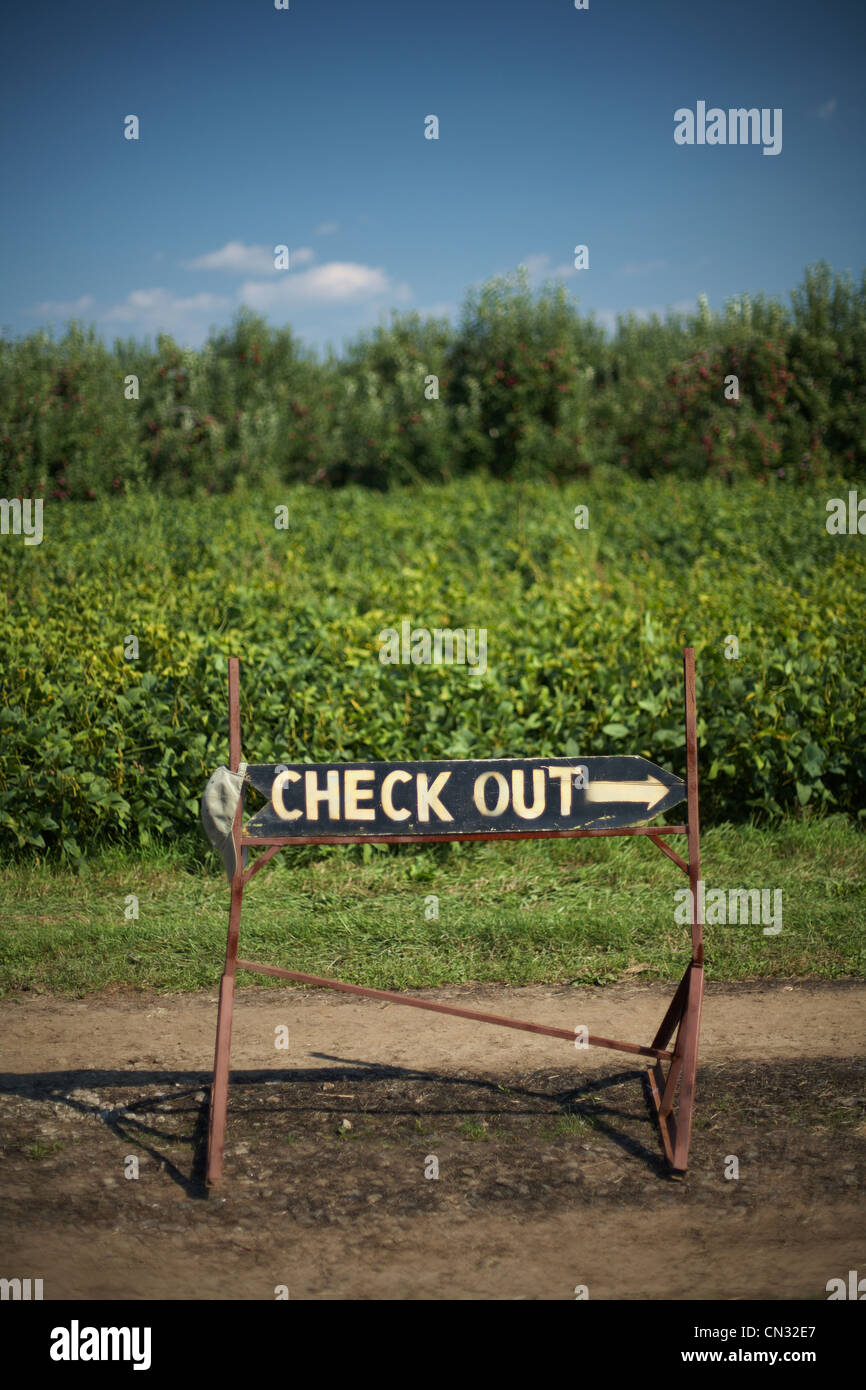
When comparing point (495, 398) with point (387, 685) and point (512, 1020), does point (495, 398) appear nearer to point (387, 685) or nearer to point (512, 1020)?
point (387, 685)

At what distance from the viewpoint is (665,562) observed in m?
12.0

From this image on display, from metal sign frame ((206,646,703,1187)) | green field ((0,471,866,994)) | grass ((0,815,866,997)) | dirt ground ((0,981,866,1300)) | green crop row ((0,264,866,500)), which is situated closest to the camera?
dirt ground ((0,981,866,1300))

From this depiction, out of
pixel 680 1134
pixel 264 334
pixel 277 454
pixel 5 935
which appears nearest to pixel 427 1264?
pixel 680 1134

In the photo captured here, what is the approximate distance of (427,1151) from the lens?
3615mm

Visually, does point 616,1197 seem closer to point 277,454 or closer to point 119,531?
point 119,531

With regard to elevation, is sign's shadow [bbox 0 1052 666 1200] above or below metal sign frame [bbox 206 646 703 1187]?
below

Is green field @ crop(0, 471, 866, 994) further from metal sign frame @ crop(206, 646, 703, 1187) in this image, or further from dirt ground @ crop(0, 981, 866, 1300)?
metal sign frame @ crop(206, 646, 703, 1187)

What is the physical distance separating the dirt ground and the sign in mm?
1163

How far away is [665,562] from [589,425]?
11455mm

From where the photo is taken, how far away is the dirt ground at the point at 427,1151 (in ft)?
9.89

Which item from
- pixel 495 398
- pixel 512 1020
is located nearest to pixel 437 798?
pixel 512 1020

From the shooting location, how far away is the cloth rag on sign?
347cm

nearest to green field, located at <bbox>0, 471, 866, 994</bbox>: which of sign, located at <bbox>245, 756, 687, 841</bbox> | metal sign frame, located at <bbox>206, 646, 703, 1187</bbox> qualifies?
metal sign frame, located at <bbox>206, 646, 703, 1187</bbox>

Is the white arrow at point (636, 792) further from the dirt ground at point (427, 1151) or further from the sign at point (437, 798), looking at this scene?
the dirt ground at point (427, 1151)
